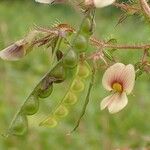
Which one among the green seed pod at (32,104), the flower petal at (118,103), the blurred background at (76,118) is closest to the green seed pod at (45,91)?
the green seed pod at (32,104)

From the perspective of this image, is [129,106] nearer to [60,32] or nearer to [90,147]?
[90,147]

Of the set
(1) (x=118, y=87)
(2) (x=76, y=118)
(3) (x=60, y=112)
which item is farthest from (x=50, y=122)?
(2) (x=76, y=118)

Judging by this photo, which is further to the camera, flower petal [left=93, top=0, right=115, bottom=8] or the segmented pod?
the segmented pod

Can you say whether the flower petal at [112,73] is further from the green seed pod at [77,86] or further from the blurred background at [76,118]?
the blurred background at [76,118]

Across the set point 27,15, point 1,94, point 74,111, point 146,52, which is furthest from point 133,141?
point 27,15

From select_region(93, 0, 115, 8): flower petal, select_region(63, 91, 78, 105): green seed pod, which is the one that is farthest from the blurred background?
select_region(93, 0, 115, 8): flower petal

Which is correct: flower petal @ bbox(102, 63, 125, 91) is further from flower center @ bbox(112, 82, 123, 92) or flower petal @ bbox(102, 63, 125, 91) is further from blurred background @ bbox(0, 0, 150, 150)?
blurred background @ bbox(0, 0, 150, 150)

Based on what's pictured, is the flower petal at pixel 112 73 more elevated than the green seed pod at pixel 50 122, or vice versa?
the flower petal at pixel 112 73
